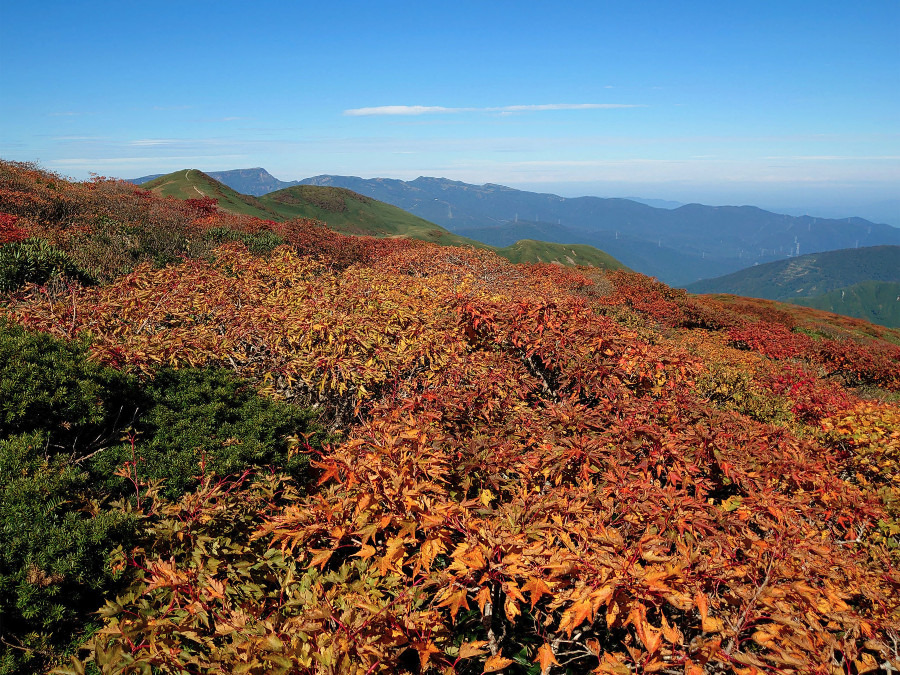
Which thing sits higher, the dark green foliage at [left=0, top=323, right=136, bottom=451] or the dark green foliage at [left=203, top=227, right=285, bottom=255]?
the dark green foliage at [left=203, top=227, right=285, bottom=255]

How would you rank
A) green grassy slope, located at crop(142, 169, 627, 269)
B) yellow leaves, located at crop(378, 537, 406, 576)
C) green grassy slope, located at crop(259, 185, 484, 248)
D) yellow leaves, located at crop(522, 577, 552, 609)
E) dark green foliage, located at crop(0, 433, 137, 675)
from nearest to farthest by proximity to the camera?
yellow leaves, located at crop(522, 577, 552, 609)
yellow leaves, located at crop(378, 537, 406, 576)
dark green foliage, located at crop(0, 433, 137, 675)
green grassy slope, located at crop(142, 169, 627, 269)
green grassy slope, located at crop(259, 185, 484, 248)

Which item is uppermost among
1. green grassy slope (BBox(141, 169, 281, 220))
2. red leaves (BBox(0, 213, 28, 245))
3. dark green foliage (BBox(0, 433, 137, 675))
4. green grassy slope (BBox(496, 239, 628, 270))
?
green grassy slope (BBox(141, 169, 281, 220))

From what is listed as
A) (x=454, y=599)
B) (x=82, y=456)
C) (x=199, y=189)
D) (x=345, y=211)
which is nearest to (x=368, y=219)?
(x=345, y=211)

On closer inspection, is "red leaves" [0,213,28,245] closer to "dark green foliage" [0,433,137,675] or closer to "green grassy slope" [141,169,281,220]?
"dark green foliage" [0,433,137,675]

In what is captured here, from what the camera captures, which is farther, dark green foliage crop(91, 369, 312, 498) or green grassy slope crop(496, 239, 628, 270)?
green grassy slope crop(496, 239, 628, 270)

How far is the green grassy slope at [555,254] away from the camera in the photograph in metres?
105

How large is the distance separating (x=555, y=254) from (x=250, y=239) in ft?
336

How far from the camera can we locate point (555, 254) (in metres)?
A: 113

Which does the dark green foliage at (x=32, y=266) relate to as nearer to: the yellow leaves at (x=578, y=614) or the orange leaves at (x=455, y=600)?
the orange leaves at (x=455, y=600)

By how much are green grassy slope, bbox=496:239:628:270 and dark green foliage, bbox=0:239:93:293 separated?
93.5 metres

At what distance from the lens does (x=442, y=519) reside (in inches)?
103

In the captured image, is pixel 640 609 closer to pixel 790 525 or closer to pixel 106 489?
pixel 790 525

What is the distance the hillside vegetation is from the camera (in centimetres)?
234

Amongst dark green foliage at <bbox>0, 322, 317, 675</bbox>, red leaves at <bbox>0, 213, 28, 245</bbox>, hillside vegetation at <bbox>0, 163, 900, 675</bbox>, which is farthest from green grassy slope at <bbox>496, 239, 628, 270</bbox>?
dark green foliage at <bbox>0, 322, 317, 675</bbox>
